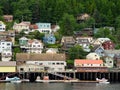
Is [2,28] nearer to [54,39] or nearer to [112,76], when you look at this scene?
[54,39]

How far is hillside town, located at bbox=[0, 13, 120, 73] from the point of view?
74438 mm

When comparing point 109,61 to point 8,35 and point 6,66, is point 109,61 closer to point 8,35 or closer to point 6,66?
point 6,66

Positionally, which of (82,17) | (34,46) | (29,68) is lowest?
(29,68)

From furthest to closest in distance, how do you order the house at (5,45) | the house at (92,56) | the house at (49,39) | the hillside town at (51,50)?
1. the house at (49,39)
2. the house at (5,45)
3. the house at (92,56)
4. the hillside town at (51,50)

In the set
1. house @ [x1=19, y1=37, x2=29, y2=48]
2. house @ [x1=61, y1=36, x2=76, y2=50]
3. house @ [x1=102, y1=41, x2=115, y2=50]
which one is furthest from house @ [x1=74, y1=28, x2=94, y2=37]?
Result: house @ [x1=19, y1=37, x2=29, y2=48]

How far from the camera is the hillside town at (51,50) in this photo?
74438 millimetres

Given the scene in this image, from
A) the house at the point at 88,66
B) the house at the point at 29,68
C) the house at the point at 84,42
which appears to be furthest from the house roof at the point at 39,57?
the house at the point at 84,42

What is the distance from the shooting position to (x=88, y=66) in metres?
74.5

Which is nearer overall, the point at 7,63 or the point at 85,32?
the point at 7,63

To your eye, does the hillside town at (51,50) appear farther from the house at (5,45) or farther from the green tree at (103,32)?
the green tree at (103,32)

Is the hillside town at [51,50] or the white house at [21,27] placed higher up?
the white house at [21,27]

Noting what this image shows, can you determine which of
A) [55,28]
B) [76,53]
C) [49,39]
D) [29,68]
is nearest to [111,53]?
[76,53]

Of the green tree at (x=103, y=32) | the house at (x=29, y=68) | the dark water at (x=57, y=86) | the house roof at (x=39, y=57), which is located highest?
the green tree at (x=103, y=32)

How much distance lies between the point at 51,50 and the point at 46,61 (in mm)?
4273
